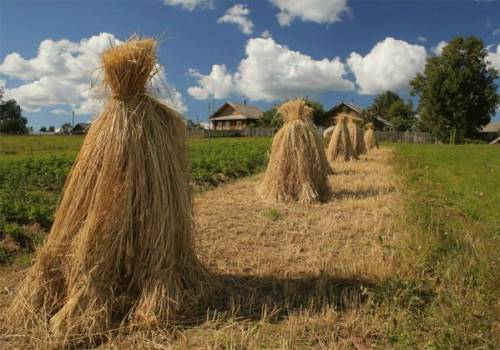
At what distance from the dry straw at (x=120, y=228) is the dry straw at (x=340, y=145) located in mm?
15075

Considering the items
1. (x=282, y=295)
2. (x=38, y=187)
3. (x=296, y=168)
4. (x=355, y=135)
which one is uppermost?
(x=355, y=135)

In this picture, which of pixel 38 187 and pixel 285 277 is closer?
pixel 285 277

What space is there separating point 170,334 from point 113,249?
0.81 metres

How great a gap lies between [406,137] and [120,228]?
51655 mm

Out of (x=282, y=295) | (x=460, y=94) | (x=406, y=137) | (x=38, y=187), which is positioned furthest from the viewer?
(x=406, y=137)

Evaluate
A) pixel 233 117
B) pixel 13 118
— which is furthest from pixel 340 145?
pixel 13 118

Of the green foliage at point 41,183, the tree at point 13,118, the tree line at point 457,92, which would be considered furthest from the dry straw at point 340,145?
the tree at point 13,118

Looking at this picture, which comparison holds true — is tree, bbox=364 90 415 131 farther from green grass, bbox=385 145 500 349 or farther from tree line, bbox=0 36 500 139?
green grass, bbox=385 145 500 349

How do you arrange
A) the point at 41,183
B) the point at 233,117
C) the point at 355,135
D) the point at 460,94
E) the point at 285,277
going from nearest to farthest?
the point at 285,277 → the point at 41,183 → the point at 355,135 → the point at 460,94 → the point at 233,117

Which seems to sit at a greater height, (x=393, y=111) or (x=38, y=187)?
(x=393, y=111)

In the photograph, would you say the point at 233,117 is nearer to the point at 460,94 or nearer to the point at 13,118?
the point at 460,94

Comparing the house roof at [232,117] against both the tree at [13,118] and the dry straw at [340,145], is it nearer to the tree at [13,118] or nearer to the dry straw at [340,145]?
the tree at [13,118]

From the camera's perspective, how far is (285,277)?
14.3 feet

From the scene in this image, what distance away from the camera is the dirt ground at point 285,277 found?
3.05 m
